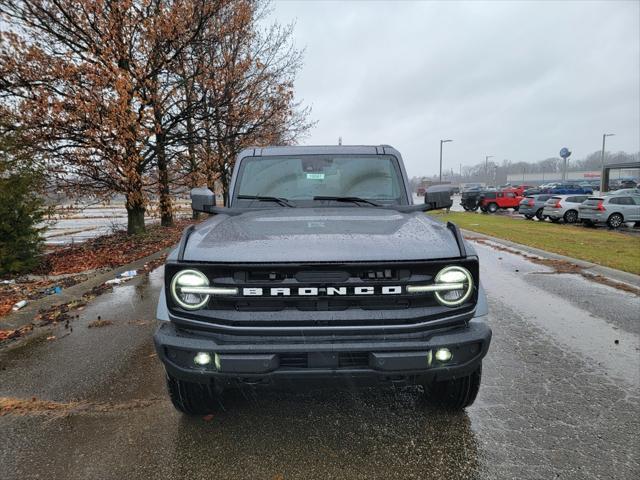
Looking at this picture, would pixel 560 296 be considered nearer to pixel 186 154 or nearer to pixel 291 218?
pixel 291 218

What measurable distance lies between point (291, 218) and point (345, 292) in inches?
37.7

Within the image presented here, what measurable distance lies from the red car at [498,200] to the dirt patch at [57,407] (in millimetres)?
31794

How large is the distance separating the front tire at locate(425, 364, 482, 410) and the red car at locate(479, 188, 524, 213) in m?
31.0

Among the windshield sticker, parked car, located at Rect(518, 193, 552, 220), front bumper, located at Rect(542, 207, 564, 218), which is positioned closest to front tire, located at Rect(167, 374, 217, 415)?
the windshield sticker

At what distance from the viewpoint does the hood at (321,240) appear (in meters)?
2.28

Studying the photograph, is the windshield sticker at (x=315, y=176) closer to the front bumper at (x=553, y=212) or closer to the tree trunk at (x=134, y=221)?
the tree trunk at (x=134, y=221)

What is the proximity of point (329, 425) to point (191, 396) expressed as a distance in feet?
3.08

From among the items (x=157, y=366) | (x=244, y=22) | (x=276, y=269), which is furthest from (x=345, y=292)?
(x=244, y=22)

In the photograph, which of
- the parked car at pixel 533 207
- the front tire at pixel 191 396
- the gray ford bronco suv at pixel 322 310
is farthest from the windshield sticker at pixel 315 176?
the parked car at pixel 533 207

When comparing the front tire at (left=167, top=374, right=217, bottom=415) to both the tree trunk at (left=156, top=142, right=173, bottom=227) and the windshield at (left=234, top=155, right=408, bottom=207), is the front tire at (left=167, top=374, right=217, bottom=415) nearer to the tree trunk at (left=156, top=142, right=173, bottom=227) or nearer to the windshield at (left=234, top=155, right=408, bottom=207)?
the windshield at (left=234, top=155, right=408, bottom=207)

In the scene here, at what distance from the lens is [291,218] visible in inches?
119

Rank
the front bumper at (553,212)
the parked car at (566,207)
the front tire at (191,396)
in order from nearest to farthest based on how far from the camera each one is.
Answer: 1. the front tire at (191,396)
2. the parked car at (566,207)
3. the front bumper at (553,212)

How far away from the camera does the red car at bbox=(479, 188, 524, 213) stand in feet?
103

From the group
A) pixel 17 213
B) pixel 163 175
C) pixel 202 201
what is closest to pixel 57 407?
pixel 202 201
